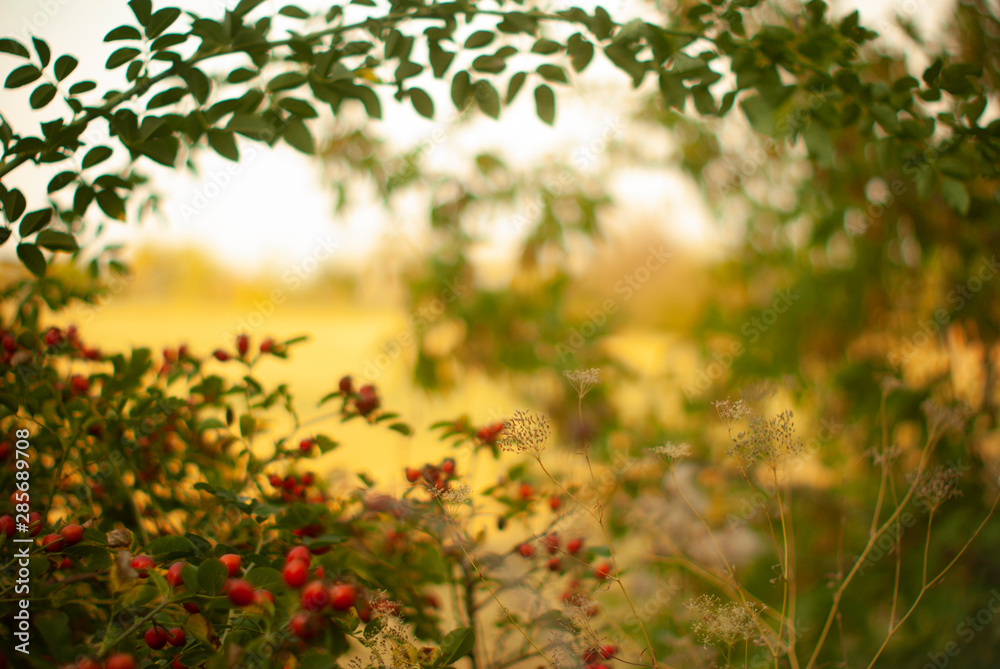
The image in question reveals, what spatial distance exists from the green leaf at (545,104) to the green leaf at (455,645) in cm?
48

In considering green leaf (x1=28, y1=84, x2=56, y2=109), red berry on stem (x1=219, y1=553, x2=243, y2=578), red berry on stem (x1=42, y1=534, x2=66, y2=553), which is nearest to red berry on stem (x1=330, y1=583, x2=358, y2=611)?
red berry on stem (x1=219, y1=553, x2=243, y2=578)

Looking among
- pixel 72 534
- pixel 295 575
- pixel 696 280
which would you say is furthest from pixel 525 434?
pixel 696 280

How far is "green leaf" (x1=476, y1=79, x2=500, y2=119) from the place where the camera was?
0.58 meters

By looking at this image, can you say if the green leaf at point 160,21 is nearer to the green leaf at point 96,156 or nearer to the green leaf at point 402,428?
the green leaf at point 96,156

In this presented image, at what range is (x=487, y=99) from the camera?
58 cm

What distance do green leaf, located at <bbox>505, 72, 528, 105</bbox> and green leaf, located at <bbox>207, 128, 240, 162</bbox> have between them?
0.27m

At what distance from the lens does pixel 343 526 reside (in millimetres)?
541

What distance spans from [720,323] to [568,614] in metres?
1.20

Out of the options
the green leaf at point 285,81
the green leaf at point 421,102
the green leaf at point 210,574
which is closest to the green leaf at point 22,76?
the green leaf at point 285,81

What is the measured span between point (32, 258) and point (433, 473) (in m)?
0.38

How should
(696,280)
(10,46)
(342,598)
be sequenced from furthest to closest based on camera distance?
(696,280) → (10,46) → (342,598)

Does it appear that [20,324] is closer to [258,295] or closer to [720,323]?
[258,295]

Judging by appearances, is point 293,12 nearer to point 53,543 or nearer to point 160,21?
point 160,21

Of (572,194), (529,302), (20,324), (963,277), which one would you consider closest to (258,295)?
(529,302)
